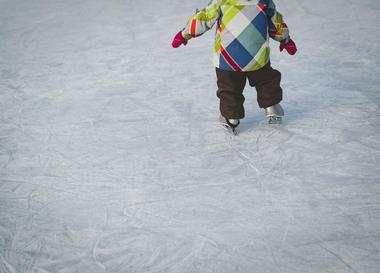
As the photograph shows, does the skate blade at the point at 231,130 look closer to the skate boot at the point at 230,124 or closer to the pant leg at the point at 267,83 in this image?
the skate boot at the point at 230,124

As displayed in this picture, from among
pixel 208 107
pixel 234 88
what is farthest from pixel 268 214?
pixel 208 107

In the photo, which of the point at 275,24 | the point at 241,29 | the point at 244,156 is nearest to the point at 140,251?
the point at 244,156

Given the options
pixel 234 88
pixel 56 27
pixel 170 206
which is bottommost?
pixel 56 27

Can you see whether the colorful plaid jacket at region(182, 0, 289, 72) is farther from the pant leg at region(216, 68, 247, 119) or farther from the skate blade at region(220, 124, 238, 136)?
the skate blade at region(220, 124, 238, 136)

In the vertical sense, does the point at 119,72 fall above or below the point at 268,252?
below

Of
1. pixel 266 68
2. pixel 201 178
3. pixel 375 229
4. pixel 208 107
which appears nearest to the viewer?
pixel 375 229

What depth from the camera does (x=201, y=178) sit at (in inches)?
98.4

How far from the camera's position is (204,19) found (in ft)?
8.77

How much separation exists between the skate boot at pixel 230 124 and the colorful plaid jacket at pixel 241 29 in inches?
13.0

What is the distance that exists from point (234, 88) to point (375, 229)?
3.59 feet

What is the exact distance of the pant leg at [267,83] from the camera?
2.77 metres

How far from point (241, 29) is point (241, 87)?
36 centimetres

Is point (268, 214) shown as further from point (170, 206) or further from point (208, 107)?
point (208, 107)

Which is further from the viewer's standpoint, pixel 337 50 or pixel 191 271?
pixel 337 50
